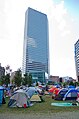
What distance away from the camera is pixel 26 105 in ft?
66.6

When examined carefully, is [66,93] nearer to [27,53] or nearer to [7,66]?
[7,66]

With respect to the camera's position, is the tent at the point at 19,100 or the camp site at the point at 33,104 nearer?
the camp site at the point at 33,104

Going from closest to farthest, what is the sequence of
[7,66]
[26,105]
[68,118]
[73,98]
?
[68,118]
[26,105]
[73,98]
[7,66]

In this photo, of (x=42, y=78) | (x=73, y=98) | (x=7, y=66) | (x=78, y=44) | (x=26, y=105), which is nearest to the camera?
(x=26, y=105)

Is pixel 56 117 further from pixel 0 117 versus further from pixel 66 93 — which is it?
pixel 66 93

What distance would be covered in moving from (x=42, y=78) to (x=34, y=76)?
7181mm

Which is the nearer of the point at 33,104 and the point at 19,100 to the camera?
the point at 19,100

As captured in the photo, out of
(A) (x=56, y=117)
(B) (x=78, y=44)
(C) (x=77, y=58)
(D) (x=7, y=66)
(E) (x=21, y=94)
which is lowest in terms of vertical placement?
(A) (x=56, y=117)

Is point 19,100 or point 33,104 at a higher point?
point 19,100

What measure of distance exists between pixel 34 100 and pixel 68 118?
1311 centimetres

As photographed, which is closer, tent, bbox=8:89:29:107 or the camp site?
the camp site

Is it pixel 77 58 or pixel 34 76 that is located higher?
pixel 77 58

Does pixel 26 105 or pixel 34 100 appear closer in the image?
pixel 26 105

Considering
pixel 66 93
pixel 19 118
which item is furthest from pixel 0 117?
pixel 66 93
